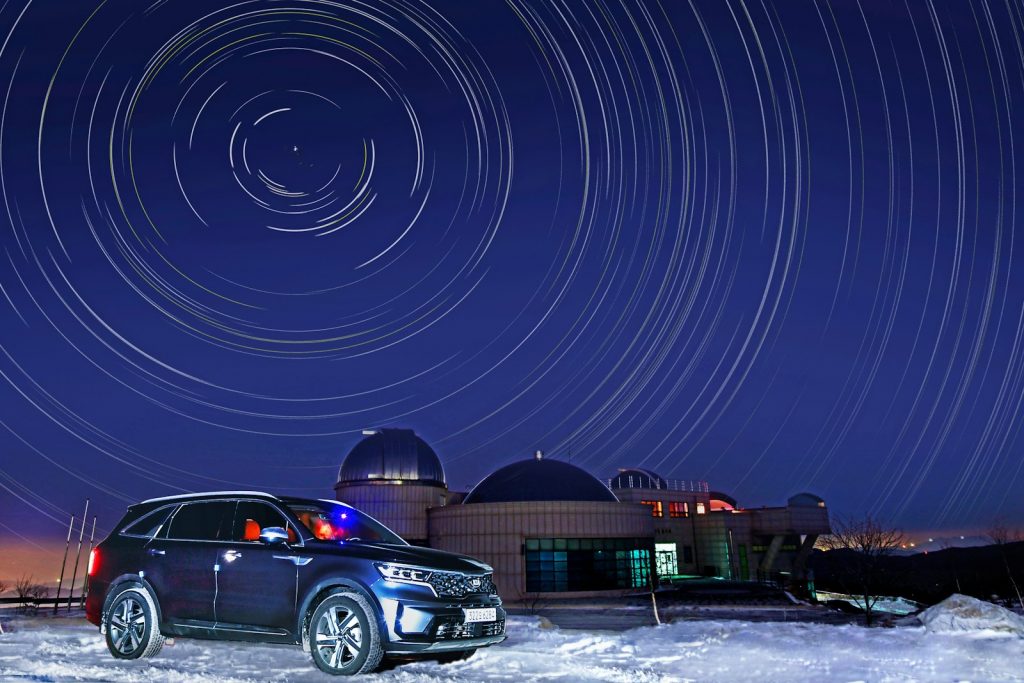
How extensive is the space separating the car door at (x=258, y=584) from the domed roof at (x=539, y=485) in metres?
45.5

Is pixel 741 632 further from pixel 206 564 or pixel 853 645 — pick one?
pixel 206 564

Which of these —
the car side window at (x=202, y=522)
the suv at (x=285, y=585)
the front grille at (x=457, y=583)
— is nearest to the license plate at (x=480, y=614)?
the suv at (x=285, y=585)

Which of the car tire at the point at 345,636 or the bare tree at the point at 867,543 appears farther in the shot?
the bare tree at the point at 867,543

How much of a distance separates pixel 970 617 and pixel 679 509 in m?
68.4

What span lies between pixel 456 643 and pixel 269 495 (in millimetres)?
2821

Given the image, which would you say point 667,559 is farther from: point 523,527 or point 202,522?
point 202,522

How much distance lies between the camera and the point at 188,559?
27.7 ft

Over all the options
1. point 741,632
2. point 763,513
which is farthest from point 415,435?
point 741,632

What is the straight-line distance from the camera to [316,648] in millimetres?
7332

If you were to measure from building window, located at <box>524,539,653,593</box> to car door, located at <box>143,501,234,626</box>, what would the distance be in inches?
1640

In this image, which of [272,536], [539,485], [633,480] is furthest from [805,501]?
[272,536]

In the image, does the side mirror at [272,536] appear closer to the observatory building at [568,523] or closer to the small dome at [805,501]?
the observatory building at [568,523]

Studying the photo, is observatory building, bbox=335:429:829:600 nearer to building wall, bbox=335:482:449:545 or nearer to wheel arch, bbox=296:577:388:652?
building wall, bbox=335:482:449:545

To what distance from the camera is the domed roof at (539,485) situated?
54.8 meters
